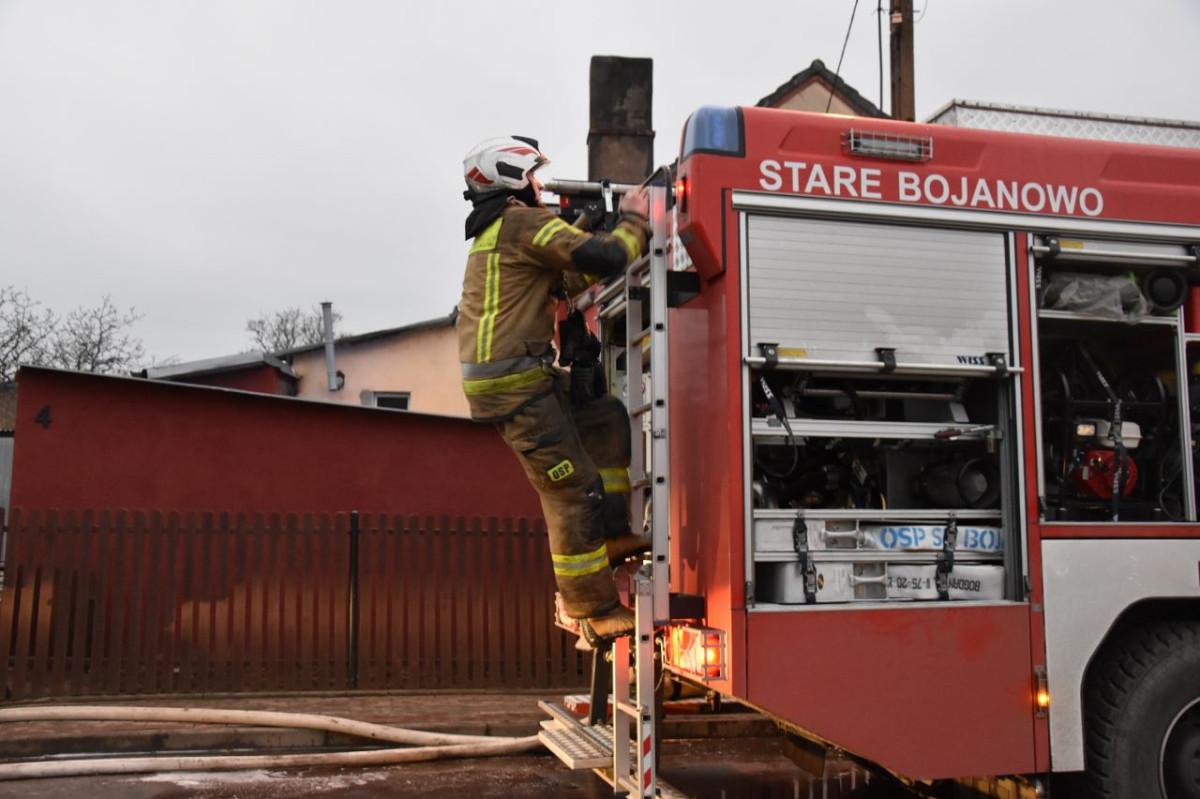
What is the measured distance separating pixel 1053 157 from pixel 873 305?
1073 mm

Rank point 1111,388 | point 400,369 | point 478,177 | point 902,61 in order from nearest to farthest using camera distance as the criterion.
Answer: point 478,177 → point 1111,388 → point 902,61 → point 400,369

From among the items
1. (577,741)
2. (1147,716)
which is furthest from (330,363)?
(1147,716)

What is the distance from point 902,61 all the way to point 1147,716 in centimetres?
1098

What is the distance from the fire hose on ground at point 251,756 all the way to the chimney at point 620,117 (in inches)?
280

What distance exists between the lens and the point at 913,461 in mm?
4934

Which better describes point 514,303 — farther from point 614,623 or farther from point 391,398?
point 391,398

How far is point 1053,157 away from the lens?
484 centimetres

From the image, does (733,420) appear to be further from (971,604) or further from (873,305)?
(971,604)

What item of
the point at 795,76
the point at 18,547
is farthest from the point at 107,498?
the point at 795,76

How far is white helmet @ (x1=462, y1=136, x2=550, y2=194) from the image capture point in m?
4.82

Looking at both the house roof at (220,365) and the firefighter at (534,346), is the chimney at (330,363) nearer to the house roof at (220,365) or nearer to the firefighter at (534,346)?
the house roof at (220,365)

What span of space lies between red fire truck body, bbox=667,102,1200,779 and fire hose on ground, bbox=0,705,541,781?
2.98 meters

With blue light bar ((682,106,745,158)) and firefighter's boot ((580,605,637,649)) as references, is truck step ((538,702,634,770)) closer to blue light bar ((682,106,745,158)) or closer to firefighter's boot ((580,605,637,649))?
firefighter's boot ((580,605,637,649))

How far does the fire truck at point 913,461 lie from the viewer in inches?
173
